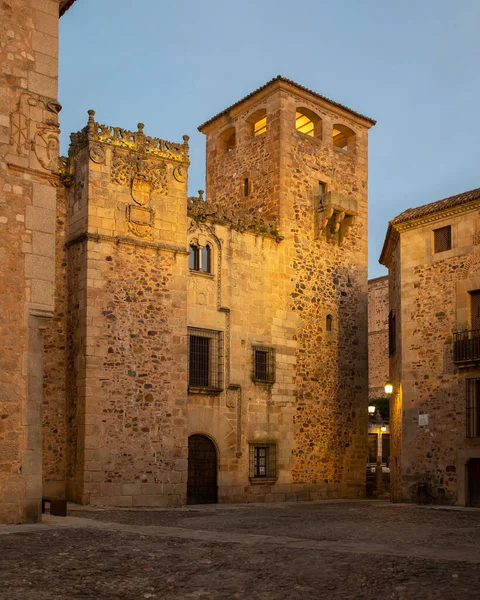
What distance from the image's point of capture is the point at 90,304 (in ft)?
64.6

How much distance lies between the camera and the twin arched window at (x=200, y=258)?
74.1 ft

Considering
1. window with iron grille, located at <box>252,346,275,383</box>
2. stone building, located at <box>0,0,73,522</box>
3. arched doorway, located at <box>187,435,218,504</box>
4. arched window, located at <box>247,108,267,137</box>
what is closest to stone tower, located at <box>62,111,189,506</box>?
arched doorway, located at <box>187,435,218,504</box>

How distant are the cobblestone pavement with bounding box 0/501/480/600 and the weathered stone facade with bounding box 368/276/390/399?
114 ft

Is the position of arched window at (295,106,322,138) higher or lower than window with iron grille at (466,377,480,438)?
higher

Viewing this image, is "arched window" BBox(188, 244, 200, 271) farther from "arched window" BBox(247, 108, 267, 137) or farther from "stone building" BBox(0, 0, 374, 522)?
"arched window" BBox(247, 108, 267, 137)

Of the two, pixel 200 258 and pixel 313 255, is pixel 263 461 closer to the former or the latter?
pixel 200 258

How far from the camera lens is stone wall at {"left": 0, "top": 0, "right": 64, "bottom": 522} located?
1241 cm

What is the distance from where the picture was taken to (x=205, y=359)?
74.2ft

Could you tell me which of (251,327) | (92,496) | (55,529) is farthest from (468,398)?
(55,529)

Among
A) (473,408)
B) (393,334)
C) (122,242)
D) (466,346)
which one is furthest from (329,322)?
(122,242)

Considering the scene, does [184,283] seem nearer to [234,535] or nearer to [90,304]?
[90,304]

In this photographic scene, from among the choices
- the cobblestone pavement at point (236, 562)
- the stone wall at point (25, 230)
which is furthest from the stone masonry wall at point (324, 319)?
the stone wall at point (25, 230)

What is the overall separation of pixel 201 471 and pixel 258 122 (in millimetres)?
12234

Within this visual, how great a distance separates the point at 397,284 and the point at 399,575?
17163 millimetres
